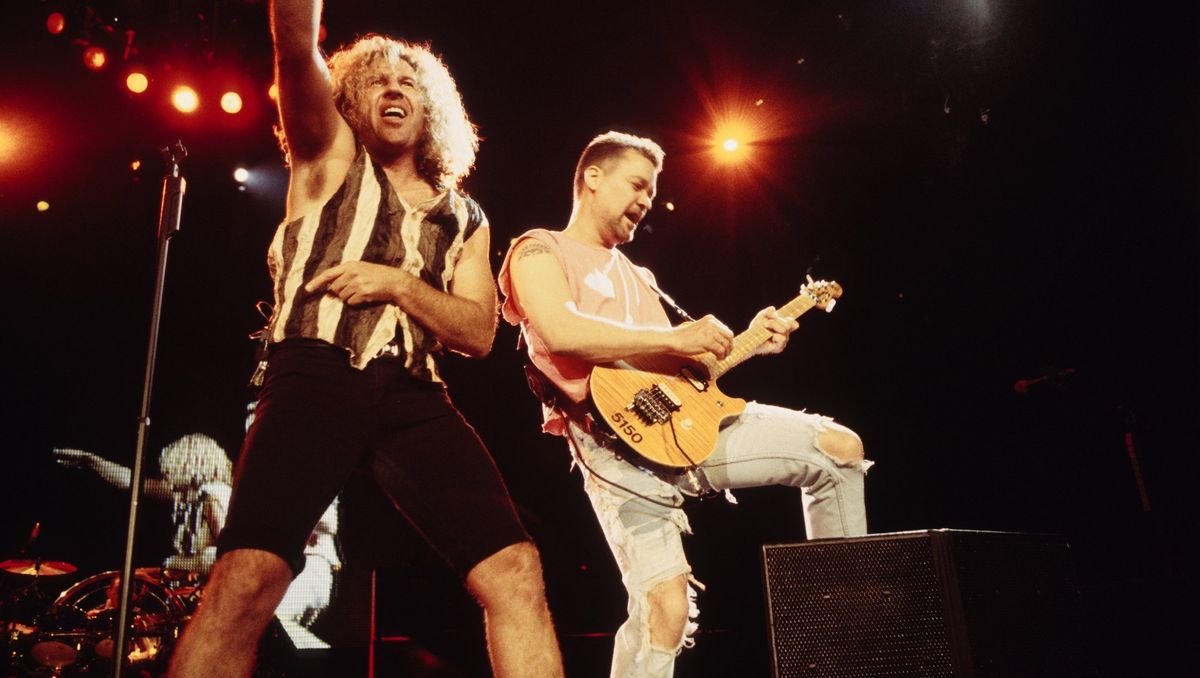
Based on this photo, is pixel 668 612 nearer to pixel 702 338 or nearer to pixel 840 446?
pixel 840 446

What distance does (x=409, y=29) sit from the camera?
6344 millimetres

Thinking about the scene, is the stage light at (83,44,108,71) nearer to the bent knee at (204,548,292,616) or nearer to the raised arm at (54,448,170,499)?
the raised arm at (54,448,170,499)

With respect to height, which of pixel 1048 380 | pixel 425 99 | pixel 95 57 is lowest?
pixel 425 99

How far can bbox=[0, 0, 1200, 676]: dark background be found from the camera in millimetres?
6027

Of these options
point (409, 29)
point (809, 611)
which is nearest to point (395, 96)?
point (809, 611)

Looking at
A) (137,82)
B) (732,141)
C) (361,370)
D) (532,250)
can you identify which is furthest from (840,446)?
(137,82)

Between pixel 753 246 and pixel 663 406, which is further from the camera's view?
pixel 753 246

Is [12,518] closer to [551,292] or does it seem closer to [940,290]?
[551,292]

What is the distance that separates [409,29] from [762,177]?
3.25 metres

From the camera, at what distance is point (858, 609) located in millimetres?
2402

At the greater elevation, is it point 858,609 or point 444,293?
point 444,293

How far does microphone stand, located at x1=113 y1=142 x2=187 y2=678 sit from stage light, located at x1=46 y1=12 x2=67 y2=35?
4.07 meters

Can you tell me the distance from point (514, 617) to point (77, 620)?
5.53 m

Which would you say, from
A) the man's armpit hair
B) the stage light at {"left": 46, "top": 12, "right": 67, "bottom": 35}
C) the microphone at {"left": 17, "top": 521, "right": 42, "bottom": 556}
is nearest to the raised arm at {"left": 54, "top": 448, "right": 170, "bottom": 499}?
the microphone at {"left": 17, "top": 521, "right": 42, "bottom": 556}
